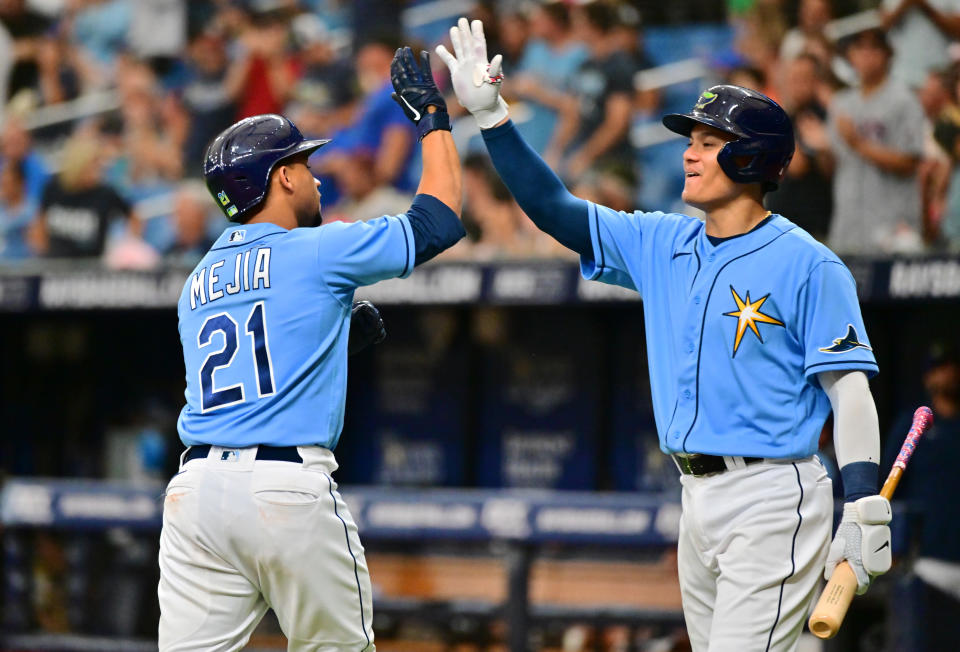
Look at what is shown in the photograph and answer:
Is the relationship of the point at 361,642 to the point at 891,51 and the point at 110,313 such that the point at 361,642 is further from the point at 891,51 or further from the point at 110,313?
the point at 110,313

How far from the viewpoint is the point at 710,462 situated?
3102 mm

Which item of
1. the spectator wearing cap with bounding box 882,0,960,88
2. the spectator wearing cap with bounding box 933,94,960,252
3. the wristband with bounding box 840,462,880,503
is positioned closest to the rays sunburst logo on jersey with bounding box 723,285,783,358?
the wristband with bounding box 840,462,880,503

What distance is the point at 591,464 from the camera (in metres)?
8.16

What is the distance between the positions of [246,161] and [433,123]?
1.69 ft

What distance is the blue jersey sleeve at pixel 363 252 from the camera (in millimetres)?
3201

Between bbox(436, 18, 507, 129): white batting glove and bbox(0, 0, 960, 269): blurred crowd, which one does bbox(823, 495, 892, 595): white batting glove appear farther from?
bbox(0, 0, 960, 269): blurred crowd

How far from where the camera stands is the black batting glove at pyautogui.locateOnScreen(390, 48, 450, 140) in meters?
3.49

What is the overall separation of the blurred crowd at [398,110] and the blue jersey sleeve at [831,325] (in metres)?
3.52

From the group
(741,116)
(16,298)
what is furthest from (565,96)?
(741,116)

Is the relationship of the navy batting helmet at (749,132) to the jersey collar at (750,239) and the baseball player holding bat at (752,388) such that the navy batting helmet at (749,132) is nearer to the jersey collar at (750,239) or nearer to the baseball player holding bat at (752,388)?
the baseball player holding bat at (752,388)

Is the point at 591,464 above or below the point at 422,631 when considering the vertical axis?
above

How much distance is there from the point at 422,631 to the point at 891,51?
3.75 metres

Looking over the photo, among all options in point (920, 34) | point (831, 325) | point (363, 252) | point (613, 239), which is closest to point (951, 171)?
point (920, 34)

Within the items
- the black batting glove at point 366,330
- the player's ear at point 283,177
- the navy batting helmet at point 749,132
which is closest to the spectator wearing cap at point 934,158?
the navy batting helmet at point 749,132
